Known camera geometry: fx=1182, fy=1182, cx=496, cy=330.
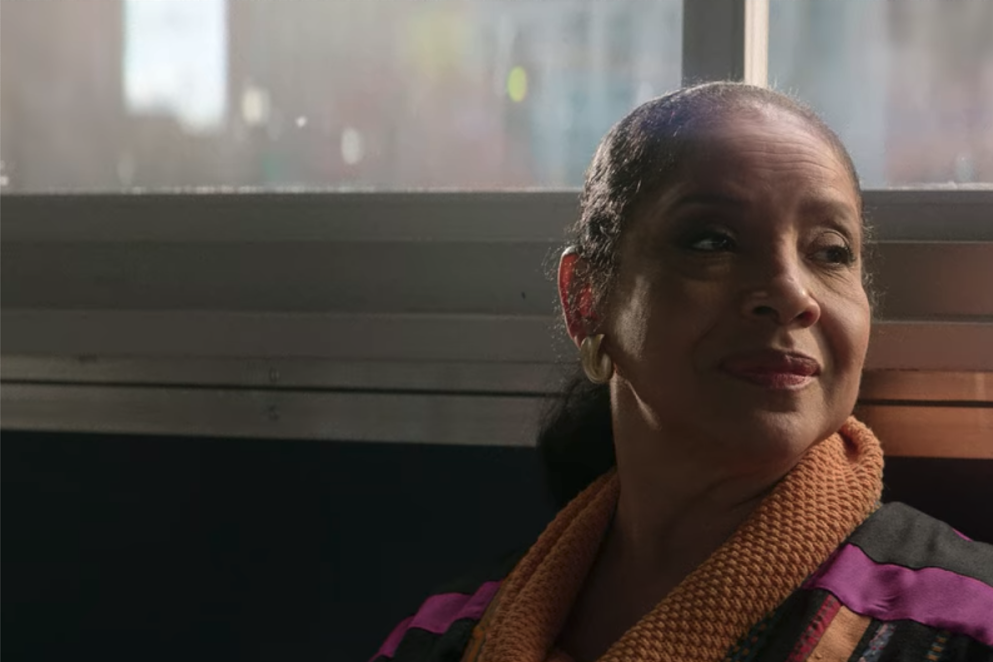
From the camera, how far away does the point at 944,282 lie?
4.06 feet

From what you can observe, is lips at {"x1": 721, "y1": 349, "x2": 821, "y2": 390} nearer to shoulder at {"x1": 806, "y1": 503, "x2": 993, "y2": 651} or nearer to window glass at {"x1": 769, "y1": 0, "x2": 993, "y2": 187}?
shoulder at {"x1": 806, "y1": 503, "x2": 993, "y2": 651}

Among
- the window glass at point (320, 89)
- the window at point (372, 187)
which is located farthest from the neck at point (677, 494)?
the window glass at point (320, 89)

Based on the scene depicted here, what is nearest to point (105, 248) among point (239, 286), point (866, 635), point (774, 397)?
point (239, 286)

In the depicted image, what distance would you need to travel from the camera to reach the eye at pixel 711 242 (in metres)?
0.96

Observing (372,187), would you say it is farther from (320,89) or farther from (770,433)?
(770,433)

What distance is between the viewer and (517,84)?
1.49m

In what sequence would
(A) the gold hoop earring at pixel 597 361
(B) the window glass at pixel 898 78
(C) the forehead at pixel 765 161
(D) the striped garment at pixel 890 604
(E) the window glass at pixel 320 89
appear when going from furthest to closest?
(E) the window glass at pixel 320 89 → (B) the window glass at pixel 898 78 → (A) the gold hoop earring at pixel 597 361 → (C) the forehead at pixel 765 161 → (D) the striped garment at pixel 890 604

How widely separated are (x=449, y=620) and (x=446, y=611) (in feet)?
0.05

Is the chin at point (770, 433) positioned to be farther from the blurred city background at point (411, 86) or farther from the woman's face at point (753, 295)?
the blurred city background at point (411, 86)

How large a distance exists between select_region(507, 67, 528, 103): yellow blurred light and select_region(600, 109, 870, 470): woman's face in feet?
1.74

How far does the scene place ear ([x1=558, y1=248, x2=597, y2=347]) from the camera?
109 cm

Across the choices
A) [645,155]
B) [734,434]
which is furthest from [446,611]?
[645,155]

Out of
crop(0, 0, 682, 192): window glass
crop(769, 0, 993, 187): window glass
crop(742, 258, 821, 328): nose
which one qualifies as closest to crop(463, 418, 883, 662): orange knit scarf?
crop(742, 258, 821, 328): nose

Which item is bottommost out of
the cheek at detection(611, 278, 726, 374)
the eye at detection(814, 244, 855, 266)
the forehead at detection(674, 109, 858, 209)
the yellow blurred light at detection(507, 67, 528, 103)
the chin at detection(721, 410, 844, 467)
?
the chin at detection(721, 410, 844, 467)
